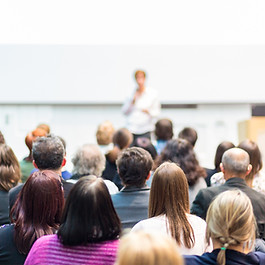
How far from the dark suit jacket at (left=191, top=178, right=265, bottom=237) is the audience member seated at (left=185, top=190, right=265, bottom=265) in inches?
44.4

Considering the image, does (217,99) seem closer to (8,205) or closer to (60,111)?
(60,111)

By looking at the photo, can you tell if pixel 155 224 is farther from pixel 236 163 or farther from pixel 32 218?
pixel 236 163

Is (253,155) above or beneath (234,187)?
above

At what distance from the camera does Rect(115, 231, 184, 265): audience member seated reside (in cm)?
134

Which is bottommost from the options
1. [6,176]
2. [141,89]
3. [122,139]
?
[6,176]

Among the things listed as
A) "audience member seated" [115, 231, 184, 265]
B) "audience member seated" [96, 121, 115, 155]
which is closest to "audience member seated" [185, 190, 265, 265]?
"audience member seated" [115, 231, 184, 265]

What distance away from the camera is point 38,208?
2.54 m

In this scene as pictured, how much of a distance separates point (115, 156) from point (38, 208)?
2294mm

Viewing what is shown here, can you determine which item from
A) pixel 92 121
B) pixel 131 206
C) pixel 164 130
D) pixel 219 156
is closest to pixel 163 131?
pixel 164 130

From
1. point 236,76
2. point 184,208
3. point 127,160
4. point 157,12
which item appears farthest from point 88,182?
point 236,76

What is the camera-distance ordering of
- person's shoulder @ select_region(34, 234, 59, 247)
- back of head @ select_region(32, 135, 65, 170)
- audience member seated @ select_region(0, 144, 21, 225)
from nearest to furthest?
person's shoulder @ select_region(34, 234, 59, 247), audience member seated @ select_region(0, 144, 21, 225), back of head @ select_region(32, 135, 65, 170)

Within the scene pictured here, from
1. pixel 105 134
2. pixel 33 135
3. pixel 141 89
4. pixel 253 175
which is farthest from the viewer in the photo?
pixel 141 89

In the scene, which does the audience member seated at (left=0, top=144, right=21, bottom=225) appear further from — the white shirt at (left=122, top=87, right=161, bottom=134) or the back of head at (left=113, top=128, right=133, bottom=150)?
the white shirt at (left=122, top=87, right=161, bottom=134)

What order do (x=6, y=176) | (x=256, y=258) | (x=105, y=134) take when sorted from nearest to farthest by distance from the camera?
(x=256, y=258) → (x=6, y=176) → (x=105, y=134)
